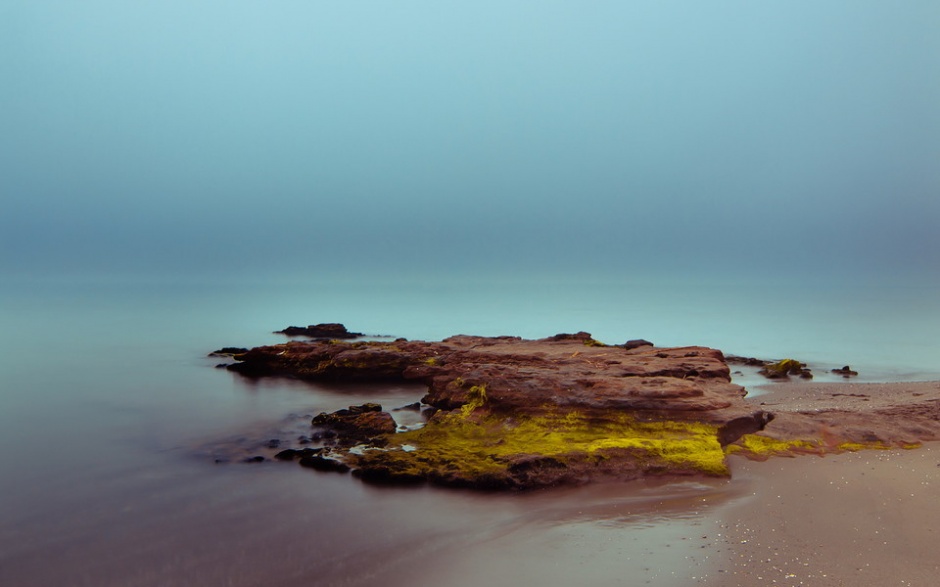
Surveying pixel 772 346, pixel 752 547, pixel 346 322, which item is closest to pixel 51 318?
pixel 346 322

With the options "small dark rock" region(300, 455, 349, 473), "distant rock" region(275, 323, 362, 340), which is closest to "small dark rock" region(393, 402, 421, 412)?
"small dark rock" region(300, 455, 349, 473)

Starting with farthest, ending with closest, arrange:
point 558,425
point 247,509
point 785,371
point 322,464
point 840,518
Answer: point 785,371, point 558,425, point 322,464, point 247,509, point 840,518

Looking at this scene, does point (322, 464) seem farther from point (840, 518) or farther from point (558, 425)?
point (840, 518)

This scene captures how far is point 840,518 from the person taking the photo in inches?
275

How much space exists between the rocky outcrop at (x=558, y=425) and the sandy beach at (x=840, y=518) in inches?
40.8

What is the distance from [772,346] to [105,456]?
26255mm

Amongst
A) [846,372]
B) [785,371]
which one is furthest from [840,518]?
[846,372]

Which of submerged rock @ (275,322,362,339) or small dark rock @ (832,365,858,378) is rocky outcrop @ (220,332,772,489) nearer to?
small dark rock @ (832,365,858,378)

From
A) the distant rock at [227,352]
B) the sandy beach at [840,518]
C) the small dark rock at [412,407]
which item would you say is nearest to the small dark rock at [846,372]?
the sandy beach at [840,518]

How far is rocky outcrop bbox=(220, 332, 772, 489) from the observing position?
28.9 ft

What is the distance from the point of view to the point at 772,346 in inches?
1102

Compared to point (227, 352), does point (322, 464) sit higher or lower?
lower

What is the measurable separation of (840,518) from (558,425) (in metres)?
4.21

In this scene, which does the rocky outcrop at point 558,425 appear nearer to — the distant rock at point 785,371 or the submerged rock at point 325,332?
the distant rock at point 785,371
